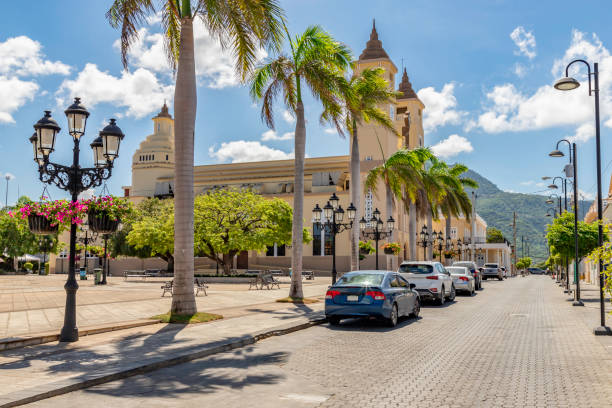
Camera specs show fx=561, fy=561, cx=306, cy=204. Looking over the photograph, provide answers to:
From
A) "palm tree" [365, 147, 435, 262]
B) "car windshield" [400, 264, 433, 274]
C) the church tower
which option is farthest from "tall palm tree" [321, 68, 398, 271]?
the church tower

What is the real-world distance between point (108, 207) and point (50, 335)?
9.85ft

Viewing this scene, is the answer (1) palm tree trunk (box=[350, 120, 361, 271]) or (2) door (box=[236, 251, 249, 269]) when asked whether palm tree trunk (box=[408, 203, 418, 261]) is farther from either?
(2) door (box=[236, 251, 249, 269])

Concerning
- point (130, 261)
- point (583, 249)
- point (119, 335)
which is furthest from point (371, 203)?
point (119, 335)

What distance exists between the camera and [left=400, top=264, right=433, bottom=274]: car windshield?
867 inches

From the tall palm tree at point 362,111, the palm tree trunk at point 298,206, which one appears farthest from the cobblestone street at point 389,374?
the tall palm tree at point 362,111

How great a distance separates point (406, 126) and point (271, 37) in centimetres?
6751

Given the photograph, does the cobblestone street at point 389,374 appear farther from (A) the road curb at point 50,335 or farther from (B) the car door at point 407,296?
(A) the road curb at point 50,335

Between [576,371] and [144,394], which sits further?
[576,371]

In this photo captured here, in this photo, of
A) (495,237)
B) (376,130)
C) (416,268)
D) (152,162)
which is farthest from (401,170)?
(495,237)

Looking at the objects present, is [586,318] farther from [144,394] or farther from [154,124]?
[154,124]

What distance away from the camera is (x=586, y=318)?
1728 centimetres

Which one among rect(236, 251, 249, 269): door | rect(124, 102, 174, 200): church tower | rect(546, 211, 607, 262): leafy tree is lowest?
rect(236, 251, 249, 269): door

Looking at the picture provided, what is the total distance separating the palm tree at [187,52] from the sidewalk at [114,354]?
1.65 m

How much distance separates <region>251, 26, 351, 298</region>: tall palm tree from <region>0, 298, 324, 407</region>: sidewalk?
7.72 meters
